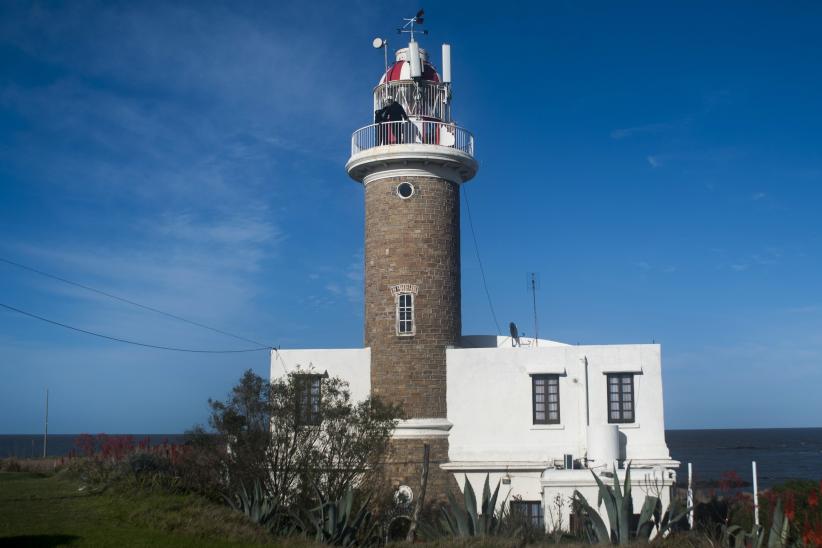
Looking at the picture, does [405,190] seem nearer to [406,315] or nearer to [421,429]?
[406,315]

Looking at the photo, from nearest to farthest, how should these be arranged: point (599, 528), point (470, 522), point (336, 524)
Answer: point (599, 528)
point (336, 524)
point (470, 522)

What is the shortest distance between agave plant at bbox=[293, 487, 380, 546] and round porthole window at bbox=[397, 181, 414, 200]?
27.7ft

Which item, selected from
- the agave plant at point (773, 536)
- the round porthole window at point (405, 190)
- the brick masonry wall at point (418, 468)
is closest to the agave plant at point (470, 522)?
the agave plant at point (773, 536)

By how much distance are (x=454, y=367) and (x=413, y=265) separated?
2733 mm

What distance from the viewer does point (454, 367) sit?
837 inches

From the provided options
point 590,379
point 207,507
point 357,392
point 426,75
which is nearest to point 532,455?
point 590,379

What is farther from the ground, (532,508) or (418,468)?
(418,468)

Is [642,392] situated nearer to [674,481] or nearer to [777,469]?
[674,481]

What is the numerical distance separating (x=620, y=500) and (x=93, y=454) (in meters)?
12.5

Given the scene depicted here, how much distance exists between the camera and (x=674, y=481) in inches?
722

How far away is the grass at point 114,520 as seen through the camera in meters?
13.3

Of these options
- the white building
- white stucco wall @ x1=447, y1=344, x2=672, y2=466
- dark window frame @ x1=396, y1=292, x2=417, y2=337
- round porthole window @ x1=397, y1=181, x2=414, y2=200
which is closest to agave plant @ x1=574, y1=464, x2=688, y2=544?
the white building

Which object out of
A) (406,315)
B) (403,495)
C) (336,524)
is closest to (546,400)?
(406,315)

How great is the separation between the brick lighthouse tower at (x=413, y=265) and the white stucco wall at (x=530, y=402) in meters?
0.52
